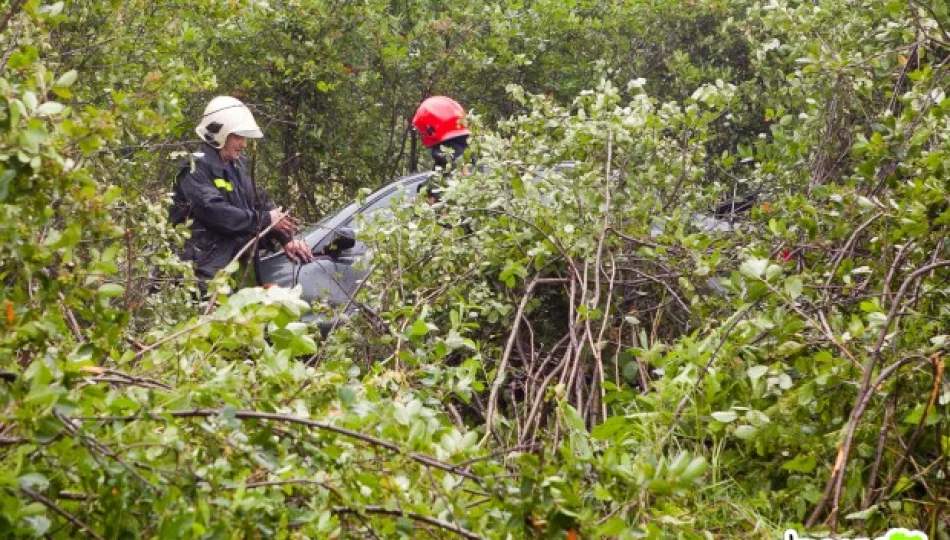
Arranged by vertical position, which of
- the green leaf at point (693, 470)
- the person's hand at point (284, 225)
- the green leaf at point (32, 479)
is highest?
the green leaf at point (32, 479)

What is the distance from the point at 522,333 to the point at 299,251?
6.20 feet

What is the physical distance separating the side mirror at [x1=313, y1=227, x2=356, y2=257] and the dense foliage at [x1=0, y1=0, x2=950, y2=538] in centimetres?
101

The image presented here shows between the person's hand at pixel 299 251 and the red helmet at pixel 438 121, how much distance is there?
1.87m

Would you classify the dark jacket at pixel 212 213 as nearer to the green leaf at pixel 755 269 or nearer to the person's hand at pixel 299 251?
the person's hand at pixel 299 251

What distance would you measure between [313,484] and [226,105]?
4.81 meters

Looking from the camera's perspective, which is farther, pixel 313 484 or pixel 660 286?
pixel 660 286

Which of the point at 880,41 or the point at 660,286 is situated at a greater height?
the point at 880,41

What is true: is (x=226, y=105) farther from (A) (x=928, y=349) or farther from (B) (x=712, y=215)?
(A) (x=928, y=349)

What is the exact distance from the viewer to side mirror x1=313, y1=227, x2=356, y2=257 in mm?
7104

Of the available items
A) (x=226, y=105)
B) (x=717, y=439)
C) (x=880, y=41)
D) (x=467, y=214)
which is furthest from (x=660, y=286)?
(x=226, y=105)

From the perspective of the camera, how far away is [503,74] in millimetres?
10422

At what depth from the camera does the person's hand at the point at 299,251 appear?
6823mm

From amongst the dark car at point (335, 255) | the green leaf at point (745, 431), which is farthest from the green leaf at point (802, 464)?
the dark car at point (335, 255)

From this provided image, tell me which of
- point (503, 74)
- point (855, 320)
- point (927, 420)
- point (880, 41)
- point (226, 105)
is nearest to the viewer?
point (927, 420)
